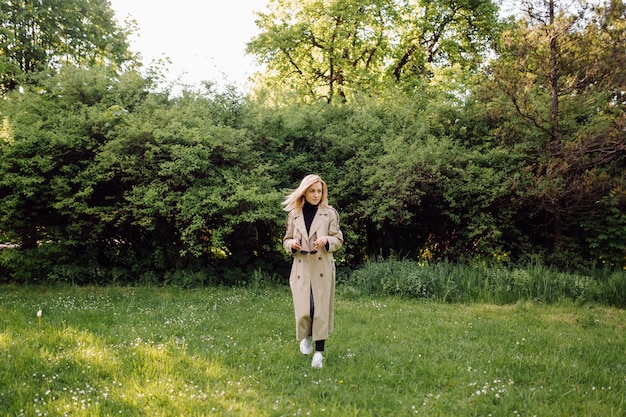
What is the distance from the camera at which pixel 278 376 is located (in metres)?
4.75

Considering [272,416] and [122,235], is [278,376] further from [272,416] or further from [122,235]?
[122,235]

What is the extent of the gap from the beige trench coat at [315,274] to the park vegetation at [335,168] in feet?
13.7

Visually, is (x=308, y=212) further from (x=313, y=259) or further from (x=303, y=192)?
(x=313, y=259)

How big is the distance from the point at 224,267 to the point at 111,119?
3.95 meters

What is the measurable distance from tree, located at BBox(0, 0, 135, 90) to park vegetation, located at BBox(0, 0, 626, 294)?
5760mm

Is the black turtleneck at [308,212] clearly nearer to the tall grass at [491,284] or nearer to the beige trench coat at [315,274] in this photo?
the beige trench coat at [315,274]

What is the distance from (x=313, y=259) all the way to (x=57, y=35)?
15962mm

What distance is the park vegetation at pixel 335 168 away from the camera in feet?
31.1

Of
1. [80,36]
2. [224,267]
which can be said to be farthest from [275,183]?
[80,36]

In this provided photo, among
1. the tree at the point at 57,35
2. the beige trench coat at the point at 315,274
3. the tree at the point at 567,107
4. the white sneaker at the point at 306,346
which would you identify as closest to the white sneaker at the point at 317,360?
the beige trench coat at the point at 315,274

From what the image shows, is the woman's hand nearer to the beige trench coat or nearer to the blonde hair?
the beige trench coat

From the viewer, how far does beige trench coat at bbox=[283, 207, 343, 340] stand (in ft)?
16.6

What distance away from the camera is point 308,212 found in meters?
5.41

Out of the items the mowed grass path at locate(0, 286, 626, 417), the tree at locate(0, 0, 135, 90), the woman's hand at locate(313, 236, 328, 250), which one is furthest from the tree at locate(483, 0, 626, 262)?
the tree at locate(0, 0, 135, 90)
